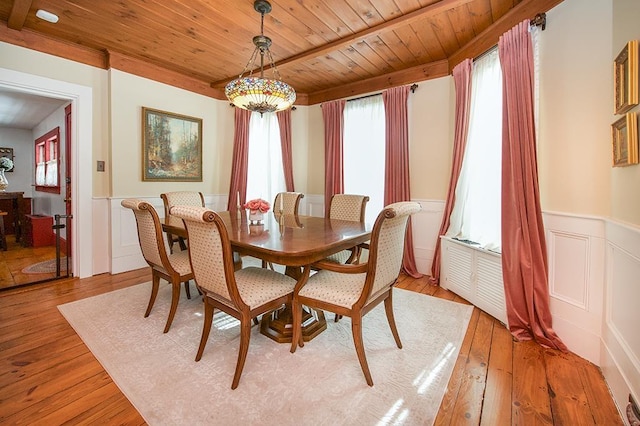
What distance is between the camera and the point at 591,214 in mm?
1879

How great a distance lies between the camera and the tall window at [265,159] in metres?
4.69

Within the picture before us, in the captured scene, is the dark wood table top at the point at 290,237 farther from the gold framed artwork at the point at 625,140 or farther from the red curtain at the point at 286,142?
the red curtain at the point at 286,142

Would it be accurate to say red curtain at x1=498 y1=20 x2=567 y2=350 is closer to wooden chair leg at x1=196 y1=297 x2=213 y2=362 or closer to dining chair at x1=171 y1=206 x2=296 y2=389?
dining chair at x1=171 y1=206 x2=296 y2=389

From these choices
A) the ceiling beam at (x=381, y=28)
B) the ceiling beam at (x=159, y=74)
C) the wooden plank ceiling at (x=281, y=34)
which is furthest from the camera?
the ceiling beam at (x=159, y=74)

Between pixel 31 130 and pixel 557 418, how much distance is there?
31.5 ft

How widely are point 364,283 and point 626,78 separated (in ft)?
5.49

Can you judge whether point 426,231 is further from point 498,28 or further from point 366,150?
point 498,28

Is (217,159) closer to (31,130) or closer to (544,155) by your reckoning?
(544,155)

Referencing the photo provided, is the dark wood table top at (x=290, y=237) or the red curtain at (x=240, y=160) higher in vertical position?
the red curtain at (x=240, y=160)

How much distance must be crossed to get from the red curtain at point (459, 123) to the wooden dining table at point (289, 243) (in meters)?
1.25

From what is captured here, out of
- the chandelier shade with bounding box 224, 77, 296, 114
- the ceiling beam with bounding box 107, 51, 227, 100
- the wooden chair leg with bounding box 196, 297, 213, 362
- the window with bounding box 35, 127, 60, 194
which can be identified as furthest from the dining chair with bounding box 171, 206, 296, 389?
the window with bounding box 35, 127, 60, 194

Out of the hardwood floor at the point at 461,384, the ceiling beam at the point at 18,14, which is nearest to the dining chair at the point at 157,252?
the hardwood floor at the point at 461,384

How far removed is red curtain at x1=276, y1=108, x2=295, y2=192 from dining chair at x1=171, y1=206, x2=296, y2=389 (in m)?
2.95

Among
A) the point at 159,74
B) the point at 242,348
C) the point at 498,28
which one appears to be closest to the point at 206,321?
the point at 242,348
